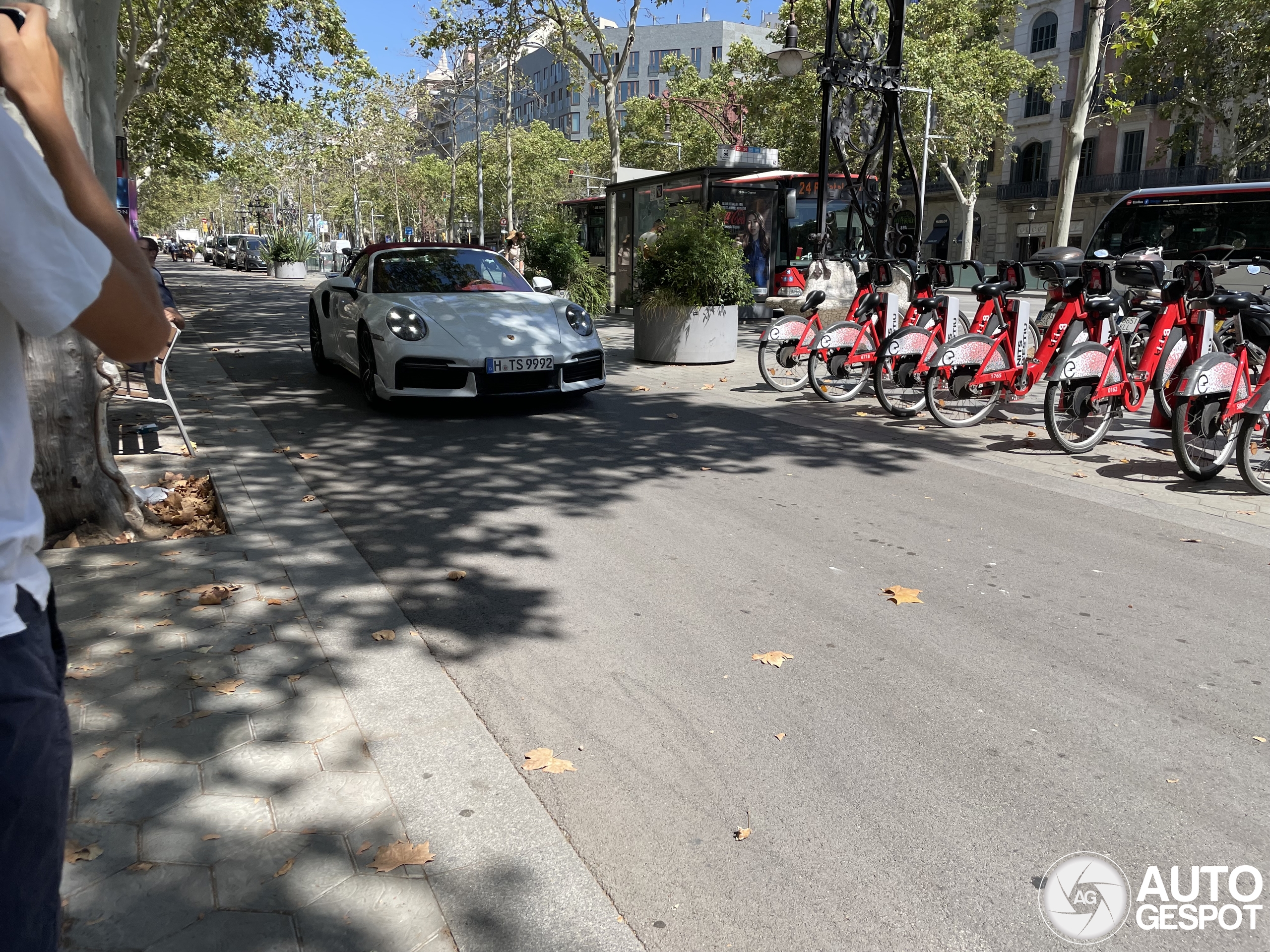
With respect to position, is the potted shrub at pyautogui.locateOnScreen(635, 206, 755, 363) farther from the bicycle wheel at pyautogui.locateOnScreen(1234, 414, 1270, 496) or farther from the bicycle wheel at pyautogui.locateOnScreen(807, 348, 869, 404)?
the bicycle wheel at pyautogui.locateOnScreen(1234, 414, 1270, 496)

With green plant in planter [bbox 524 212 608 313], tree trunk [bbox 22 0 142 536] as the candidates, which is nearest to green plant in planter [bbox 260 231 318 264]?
green plant in planter [bbox 524 212 608 313]

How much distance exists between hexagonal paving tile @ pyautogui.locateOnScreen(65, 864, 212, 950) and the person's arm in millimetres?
1515

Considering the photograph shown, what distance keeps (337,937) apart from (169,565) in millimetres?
2725

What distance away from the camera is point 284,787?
274 cm

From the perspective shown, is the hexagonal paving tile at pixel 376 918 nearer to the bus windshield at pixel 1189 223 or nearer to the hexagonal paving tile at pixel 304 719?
the hexagonal paving tile at pixel 304 719

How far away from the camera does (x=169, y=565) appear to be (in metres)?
4.42

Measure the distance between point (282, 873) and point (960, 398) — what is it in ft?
23.5

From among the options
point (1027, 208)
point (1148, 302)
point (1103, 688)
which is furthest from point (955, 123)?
point (1103, 688)

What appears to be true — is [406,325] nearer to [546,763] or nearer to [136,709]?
[136,709]

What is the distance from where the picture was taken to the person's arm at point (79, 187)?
120 centimetres

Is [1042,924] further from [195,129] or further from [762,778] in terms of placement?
[195,129]

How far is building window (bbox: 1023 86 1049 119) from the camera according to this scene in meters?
47.1

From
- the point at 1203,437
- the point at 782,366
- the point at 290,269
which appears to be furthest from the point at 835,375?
the point at 290,269

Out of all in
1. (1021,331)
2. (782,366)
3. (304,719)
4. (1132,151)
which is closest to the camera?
(304,719)
